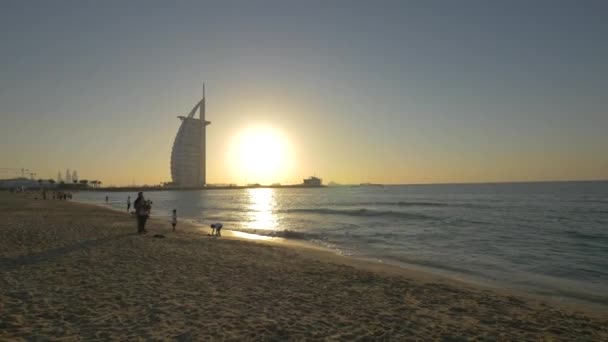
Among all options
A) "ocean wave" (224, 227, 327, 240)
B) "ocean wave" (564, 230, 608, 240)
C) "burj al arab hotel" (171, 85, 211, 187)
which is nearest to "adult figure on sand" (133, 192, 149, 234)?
"ocean wave" (224, 227, 327, 240)

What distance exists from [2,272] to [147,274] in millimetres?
3108

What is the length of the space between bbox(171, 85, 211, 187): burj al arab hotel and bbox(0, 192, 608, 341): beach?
159099 mm

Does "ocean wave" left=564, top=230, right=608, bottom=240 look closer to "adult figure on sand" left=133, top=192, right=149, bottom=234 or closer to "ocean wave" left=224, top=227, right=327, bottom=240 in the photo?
"ocean wave" left=224, top=227, right=327, bottom=240

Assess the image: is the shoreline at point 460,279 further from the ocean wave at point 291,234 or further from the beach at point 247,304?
the ocean wave at point 291,234

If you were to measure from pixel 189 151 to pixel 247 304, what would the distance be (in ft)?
553

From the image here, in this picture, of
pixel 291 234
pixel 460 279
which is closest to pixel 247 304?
pixel 460 279

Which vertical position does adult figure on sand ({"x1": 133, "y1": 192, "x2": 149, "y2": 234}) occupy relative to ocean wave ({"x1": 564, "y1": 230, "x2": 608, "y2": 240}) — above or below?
above

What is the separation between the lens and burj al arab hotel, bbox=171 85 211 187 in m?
162

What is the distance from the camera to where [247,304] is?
6633 millimetres

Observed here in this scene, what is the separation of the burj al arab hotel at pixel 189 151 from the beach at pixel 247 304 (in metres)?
159

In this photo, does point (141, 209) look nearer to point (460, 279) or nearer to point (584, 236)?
point (460, 279)

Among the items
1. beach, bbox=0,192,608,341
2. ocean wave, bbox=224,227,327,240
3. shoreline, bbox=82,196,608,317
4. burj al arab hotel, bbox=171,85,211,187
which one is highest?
burj al arab hotel, bbox=171,85,211,187

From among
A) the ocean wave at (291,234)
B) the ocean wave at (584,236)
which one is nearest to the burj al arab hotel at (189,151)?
the ocean wave at (291,234)

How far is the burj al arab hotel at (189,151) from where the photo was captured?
533 ft
